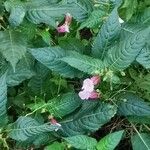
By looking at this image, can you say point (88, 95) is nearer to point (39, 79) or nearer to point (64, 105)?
point (64, 105)

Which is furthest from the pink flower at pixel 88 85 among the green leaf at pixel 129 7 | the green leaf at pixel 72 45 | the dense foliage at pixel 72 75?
the green leaf at pixel 129 7

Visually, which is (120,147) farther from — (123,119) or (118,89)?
(118,89)

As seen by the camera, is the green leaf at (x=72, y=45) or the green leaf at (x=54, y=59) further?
the green leaf at (x=72, y=45)

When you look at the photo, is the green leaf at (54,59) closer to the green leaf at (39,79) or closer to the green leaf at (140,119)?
the green leaf at (39,79)

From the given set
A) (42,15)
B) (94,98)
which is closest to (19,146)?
(94,98)

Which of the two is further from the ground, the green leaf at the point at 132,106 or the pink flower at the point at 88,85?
the pink flower at the point at 88,85

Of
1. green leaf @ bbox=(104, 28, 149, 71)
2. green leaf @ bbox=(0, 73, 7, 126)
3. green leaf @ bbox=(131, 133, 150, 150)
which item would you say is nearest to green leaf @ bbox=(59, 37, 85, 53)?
green leaf @ bbox=(104, 28, 149, 71)

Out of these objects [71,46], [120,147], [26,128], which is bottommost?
[120,147]
